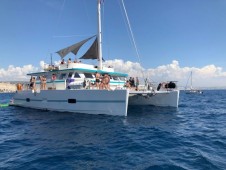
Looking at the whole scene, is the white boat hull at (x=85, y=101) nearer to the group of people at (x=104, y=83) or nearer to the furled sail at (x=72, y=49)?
the group of people at (x=104, y=83)

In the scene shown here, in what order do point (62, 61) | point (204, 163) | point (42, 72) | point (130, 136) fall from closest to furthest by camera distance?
point (204, 163)
point (130, 136)
point (62, 61)
point (42, 72)

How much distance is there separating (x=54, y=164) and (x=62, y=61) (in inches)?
436

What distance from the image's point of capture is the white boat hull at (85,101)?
11516 mm

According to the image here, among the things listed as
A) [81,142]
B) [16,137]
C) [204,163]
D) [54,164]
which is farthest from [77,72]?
[204,163]

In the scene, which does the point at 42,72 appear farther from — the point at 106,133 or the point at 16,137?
the point at 106,133

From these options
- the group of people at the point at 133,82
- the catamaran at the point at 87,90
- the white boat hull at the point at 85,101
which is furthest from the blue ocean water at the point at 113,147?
the group of people at the point at 133,82

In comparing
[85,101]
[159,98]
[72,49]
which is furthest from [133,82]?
[72,49]

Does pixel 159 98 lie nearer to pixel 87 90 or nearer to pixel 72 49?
pixel 87 90

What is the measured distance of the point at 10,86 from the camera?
14950 centimetres

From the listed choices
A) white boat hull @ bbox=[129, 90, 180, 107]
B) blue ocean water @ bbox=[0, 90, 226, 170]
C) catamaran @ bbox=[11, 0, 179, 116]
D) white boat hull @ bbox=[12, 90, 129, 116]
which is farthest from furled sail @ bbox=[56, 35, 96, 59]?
blue ocean water @ bbox=[0, 90, 226, 170]

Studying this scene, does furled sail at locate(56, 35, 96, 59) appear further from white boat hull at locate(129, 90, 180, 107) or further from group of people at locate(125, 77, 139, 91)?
white boat hull at locate(129, 90, 180, 107)

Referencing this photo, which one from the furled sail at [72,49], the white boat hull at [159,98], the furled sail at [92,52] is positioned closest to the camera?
the white boat hull at [159,98]

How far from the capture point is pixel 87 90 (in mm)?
12008

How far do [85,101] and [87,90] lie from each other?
2.69 ft
